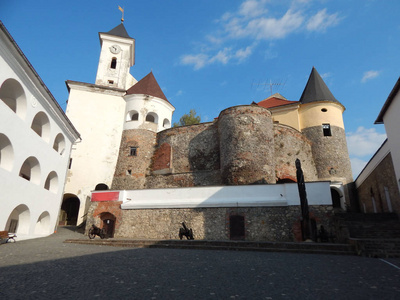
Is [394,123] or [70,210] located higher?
[394,123]

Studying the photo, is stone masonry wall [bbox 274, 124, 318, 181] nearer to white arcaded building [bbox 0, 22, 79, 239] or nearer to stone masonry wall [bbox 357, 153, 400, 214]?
stone masonry wall [bbox 357, 153, 400, 214]

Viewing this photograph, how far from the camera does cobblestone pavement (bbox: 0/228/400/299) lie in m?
3.74

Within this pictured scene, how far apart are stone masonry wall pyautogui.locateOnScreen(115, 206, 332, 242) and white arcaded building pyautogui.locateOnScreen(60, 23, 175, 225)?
283 inches

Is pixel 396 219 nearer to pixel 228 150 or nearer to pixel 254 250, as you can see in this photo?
pixel 254 250

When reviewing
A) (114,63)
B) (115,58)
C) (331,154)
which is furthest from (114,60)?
(331,154)

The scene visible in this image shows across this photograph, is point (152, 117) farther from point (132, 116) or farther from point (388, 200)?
point (388, 200)

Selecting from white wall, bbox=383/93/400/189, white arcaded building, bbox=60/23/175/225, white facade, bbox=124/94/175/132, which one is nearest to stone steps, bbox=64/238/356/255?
white wall, bbox=383/93/400/189

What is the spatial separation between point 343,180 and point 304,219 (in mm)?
12888

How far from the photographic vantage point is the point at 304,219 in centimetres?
1045

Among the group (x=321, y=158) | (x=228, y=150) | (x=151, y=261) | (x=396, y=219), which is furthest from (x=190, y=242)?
(x=321, y=158)

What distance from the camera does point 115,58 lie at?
1053 inches

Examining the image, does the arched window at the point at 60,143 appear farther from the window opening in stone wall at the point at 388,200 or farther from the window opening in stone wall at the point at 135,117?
the window opening in stone wall at the point at 388,200

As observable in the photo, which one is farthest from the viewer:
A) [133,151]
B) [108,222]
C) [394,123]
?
[133,151]

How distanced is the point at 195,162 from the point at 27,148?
11096 millimetres
